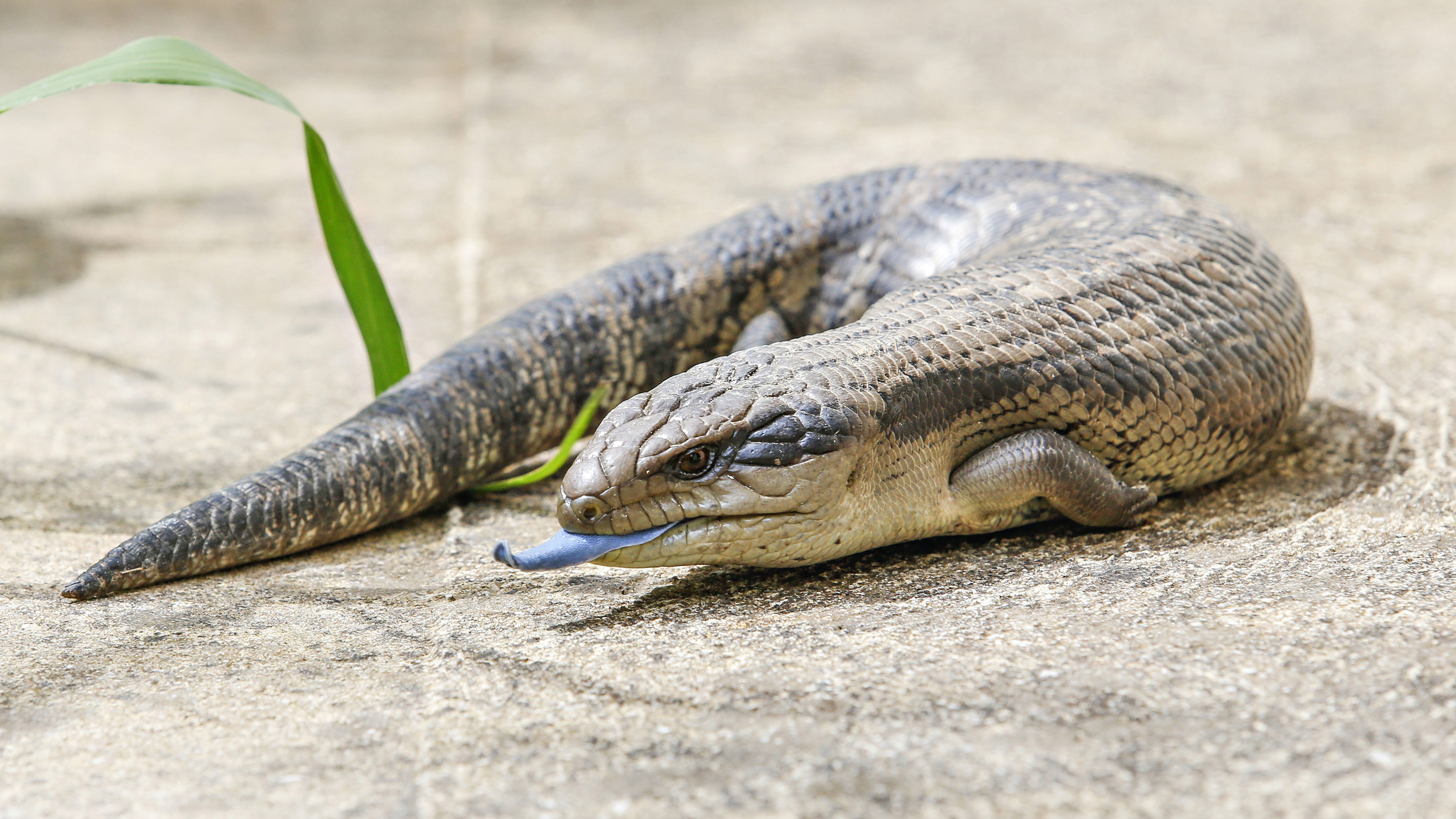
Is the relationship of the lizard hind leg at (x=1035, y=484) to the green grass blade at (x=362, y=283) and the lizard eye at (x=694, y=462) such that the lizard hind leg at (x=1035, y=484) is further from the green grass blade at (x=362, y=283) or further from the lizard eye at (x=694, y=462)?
the green grass blade at (x=362, y=283)

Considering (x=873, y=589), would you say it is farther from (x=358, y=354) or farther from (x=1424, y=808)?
(x=358, y=354)

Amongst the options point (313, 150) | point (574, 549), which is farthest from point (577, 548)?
point (313, 150)

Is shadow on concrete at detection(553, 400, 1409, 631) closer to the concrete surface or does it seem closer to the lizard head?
the concrete surface

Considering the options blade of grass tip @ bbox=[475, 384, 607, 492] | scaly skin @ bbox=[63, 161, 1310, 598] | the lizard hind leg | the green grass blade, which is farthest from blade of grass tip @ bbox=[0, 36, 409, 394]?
the lizard hind leg

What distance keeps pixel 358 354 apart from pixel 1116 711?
3.34m

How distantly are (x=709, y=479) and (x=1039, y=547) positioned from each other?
90 centimetres

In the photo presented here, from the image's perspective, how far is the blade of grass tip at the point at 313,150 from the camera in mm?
3074

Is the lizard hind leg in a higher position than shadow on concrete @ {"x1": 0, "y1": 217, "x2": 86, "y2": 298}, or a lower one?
lower

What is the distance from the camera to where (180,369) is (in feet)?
14.9

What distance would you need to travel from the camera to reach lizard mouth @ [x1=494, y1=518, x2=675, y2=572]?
266 centimetres

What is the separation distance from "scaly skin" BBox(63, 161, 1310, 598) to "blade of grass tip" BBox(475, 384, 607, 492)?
6cm

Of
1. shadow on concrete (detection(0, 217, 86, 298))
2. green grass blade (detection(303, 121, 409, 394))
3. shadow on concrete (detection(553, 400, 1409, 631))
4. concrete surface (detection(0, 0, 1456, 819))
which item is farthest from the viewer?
shadow on concrete (detection(0, 217, 86, 298))

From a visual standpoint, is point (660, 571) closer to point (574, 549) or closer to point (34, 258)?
point (574, 549)

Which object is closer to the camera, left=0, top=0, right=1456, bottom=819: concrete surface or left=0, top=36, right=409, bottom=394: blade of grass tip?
left=0, top=0, right=1456, bottom=819: concrete surface
